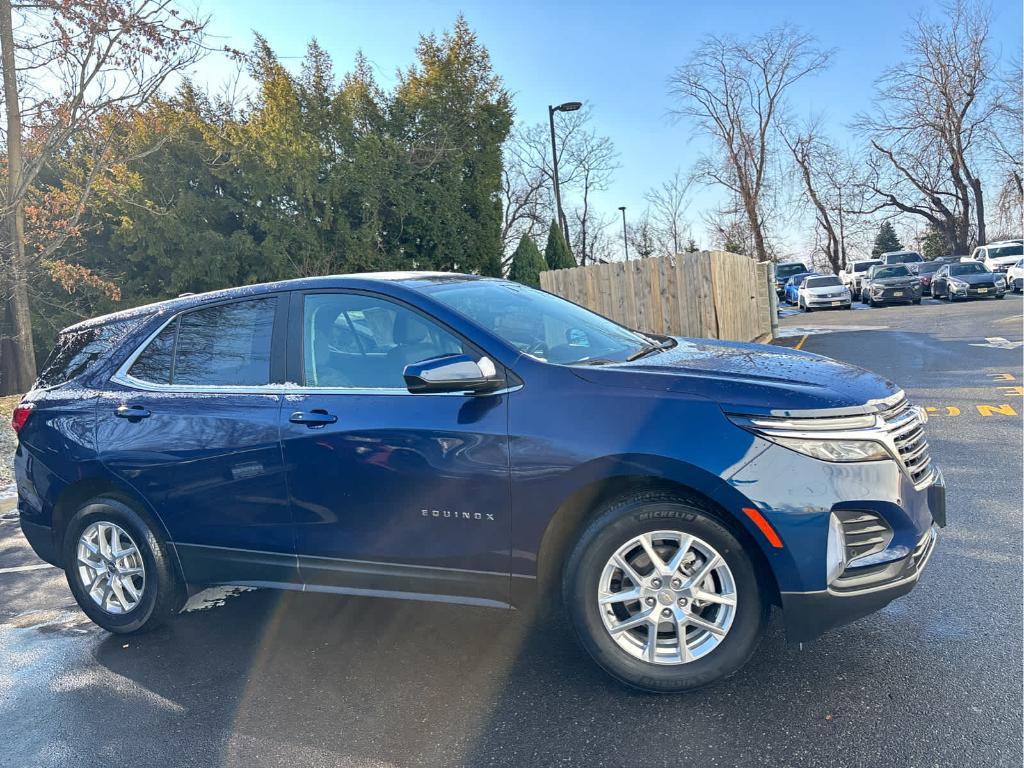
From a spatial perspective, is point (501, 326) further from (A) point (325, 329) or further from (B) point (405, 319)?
(A) point (325, 329)

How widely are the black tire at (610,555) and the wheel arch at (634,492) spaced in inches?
1.5

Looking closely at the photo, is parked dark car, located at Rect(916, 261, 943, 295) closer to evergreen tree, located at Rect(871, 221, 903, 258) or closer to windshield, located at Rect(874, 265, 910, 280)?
windshield, located at Rect(874, 265, 910, 280)

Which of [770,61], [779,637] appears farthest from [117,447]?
[770,61]

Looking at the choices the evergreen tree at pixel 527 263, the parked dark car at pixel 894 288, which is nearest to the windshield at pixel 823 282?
the parked dark car at pixel 894 288

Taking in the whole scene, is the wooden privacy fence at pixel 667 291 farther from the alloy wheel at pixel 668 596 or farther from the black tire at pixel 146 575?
the alloy wheel at pixel 668 596

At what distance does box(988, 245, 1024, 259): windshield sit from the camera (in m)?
31.5

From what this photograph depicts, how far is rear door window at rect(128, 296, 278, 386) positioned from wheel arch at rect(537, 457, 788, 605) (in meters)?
1.63

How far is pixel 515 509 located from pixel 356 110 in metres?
17.7

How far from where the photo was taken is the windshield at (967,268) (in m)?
27.5

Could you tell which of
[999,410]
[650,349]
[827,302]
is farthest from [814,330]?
[650,349]

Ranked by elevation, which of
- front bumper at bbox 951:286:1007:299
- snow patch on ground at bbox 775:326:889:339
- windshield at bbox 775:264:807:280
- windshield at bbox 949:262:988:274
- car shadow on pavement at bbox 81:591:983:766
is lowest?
car shadow on pavement at bbox 81:591:983:766

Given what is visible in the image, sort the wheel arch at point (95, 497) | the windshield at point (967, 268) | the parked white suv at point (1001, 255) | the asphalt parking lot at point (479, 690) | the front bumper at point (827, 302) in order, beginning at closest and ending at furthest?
the asphalt parking lot at point (479, 690)
the wheel arch at point (95, 497)
the windshield at point (967, 268)
the front bumper at point (827, 302)
the parked white suv at point (1001, 255)

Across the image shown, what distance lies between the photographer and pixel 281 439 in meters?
3.60

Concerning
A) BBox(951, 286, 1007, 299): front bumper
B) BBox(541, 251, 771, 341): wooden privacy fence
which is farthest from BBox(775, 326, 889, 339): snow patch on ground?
BBox(951, 286, 1007, 299): front bumper
